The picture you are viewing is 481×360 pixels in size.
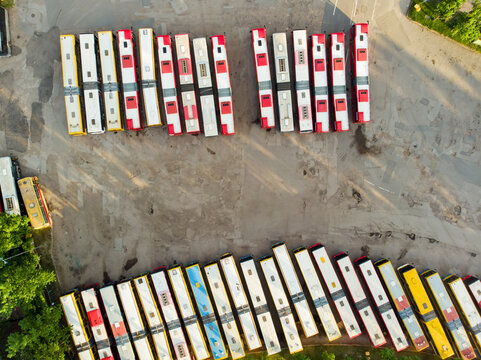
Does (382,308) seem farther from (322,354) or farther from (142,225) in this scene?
(142,225)

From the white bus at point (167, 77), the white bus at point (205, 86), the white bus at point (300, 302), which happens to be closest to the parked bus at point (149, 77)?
the white bus at point (167, 77)

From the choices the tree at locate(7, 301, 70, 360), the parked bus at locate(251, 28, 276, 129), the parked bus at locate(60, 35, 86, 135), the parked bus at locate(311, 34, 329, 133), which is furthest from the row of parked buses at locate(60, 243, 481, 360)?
the parked bus at locate(60, 35, 86, 135)

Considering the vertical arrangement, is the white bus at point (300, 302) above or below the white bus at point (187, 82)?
below

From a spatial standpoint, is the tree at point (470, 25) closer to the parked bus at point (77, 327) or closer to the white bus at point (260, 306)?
the white bus at point (260, 306)

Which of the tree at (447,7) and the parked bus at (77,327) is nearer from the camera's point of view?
the parked bus at (77,327)

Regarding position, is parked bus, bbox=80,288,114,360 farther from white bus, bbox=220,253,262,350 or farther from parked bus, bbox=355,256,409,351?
parked bus, bbox=355,256,409,351
